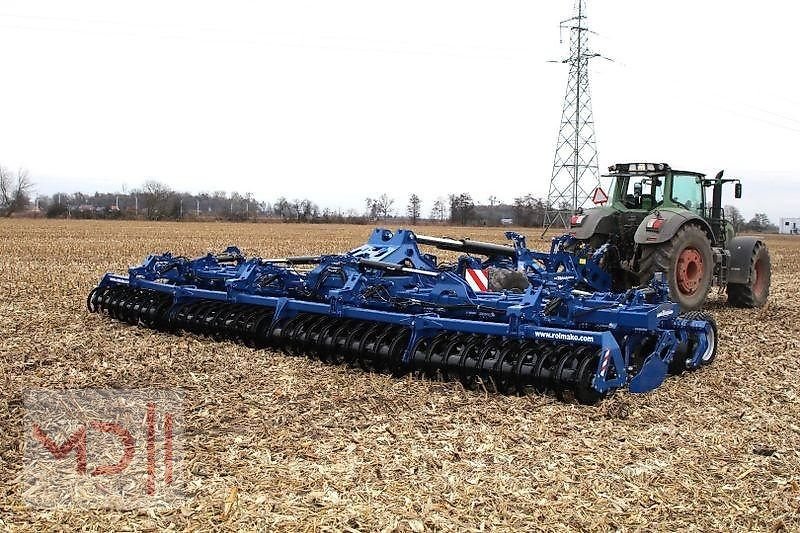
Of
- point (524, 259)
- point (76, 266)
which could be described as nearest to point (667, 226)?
point (524, 259)

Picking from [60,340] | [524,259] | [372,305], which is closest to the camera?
[372,305]

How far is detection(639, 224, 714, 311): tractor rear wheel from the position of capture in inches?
349

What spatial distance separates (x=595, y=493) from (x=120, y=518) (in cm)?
229

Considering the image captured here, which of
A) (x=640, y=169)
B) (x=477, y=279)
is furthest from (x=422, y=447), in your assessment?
(x=640, y=169)

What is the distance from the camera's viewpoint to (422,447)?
4566 mm

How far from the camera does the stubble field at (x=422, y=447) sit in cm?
365

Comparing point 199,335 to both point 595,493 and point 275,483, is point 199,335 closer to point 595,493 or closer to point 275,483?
point 275,483

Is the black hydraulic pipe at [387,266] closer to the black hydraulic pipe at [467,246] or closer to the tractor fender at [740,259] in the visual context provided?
the black hydraulic pipe at [467,246]

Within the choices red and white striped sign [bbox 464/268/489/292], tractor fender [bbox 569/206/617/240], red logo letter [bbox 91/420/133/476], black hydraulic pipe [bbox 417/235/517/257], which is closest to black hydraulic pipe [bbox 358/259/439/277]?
red and white striped sign [bbox 464/268/489/292]

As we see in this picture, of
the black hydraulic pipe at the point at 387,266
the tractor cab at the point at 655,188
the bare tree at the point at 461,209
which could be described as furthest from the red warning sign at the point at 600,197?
the bare tree at the point at 461,209

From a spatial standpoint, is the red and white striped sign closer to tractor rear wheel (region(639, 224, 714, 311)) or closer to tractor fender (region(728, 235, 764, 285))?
tractor rear wheel (region(639, 224, 714, 311))

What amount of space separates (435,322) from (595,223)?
4299mm

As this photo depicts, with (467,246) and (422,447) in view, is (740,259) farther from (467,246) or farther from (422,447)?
(422,447)

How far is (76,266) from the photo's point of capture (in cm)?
1590
